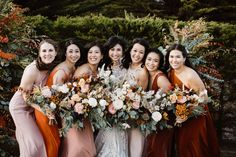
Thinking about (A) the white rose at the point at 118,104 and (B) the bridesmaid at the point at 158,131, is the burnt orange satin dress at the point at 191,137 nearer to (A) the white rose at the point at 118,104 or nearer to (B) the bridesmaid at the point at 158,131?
(B) the bridesmaid at the point at 158,131

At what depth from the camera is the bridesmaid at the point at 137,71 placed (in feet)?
20.9

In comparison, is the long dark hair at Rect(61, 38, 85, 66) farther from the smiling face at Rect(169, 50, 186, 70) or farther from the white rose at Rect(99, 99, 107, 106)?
the smiling face at Rect(169, 50, 186, 70)

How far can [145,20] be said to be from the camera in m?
8.70

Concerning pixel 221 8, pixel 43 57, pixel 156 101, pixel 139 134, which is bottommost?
pixel 139 134

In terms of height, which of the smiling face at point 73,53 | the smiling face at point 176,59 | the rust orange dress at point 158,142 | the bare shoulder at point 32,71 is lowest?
the rust orange dress at point 158,142

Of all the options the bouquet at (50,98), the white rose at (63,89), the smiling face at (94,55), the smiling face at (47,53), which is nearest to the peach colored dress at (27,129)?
the smiling face at (47,53)

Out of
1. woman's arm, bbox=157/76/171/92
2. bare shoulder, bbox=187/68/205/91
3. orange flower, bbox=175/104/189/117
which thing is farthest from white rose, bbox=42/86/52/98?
bare shoulder, bbox=187/68/205/91

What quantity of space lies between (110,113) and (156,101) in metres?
0.58

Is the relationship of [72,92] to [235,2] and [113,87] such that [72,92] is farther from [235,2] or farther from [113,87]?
[235,2]

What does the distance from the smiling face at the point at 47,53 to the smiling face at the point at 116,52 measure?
2.83 ft

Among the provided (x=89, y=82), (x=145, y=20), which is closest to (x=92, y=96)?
(x=89, y=82)

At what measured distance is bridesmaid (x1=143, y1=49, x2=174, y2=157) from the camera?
6.31 m

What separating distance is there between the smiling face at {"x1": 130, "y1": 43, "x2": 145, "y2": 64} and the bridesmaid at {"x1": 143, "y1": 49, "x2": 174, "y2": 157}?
13cm

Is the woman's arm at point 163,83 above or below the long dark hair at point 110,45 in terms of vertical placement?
below
